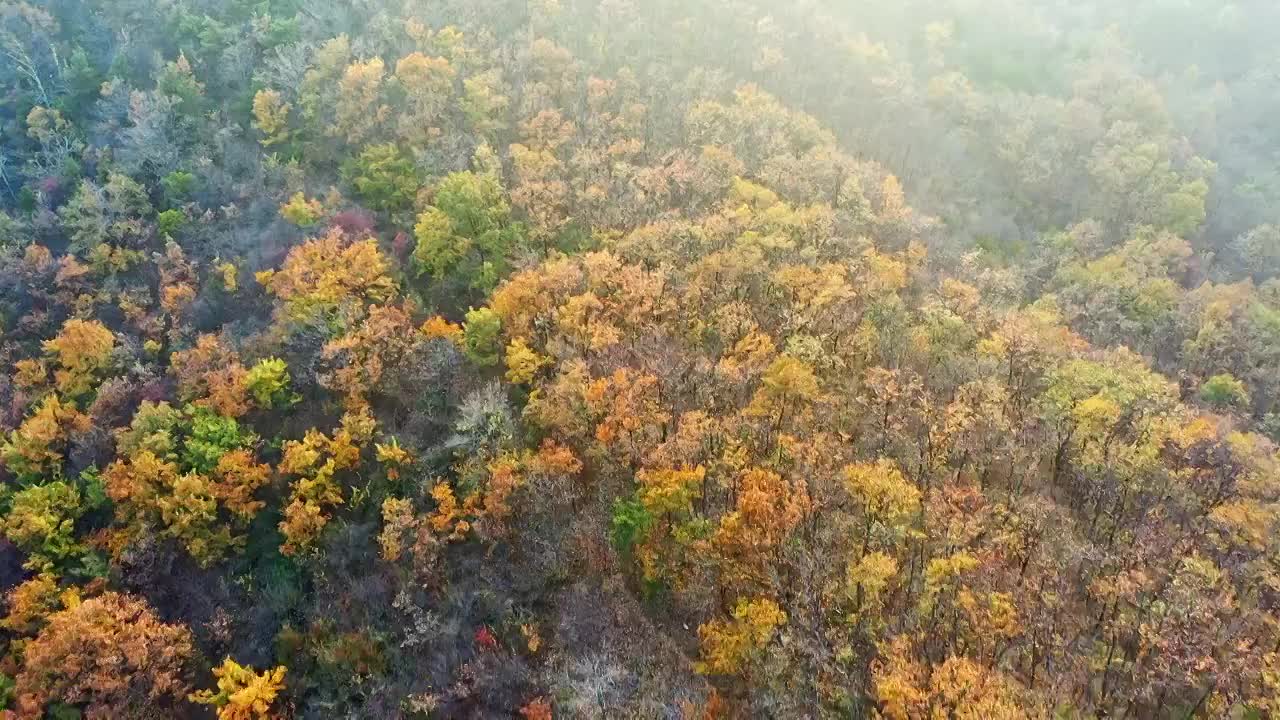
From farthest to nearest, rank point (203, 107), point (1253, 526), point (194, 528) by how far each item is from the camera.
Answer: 1. point (203, 107)
2. point (194, 528)
3. point (1253, 526)

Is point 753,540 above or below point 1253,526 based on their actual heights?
below

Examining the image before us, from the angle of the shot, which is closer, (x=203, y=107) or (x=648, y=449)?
(x=648, y=449)

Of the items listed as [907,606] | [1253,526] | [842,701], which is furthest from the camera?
[1253,526]

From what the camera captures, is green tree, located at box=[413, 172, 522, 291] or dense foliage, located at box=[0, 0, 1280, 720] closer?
dense foliage, located at box=[0, 0, 1280, 720]

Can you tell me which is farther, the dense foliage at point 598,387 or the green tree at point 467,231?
the green tree at point 467,231

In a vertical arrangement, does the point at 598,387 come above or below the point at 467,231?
above

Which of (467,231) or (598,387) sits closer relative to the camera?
(598,387)

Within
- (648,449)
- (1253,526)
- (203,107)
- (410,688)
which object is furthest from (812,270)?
(203,107)

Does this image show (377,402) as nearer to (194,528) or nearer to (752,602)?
(194,528)
